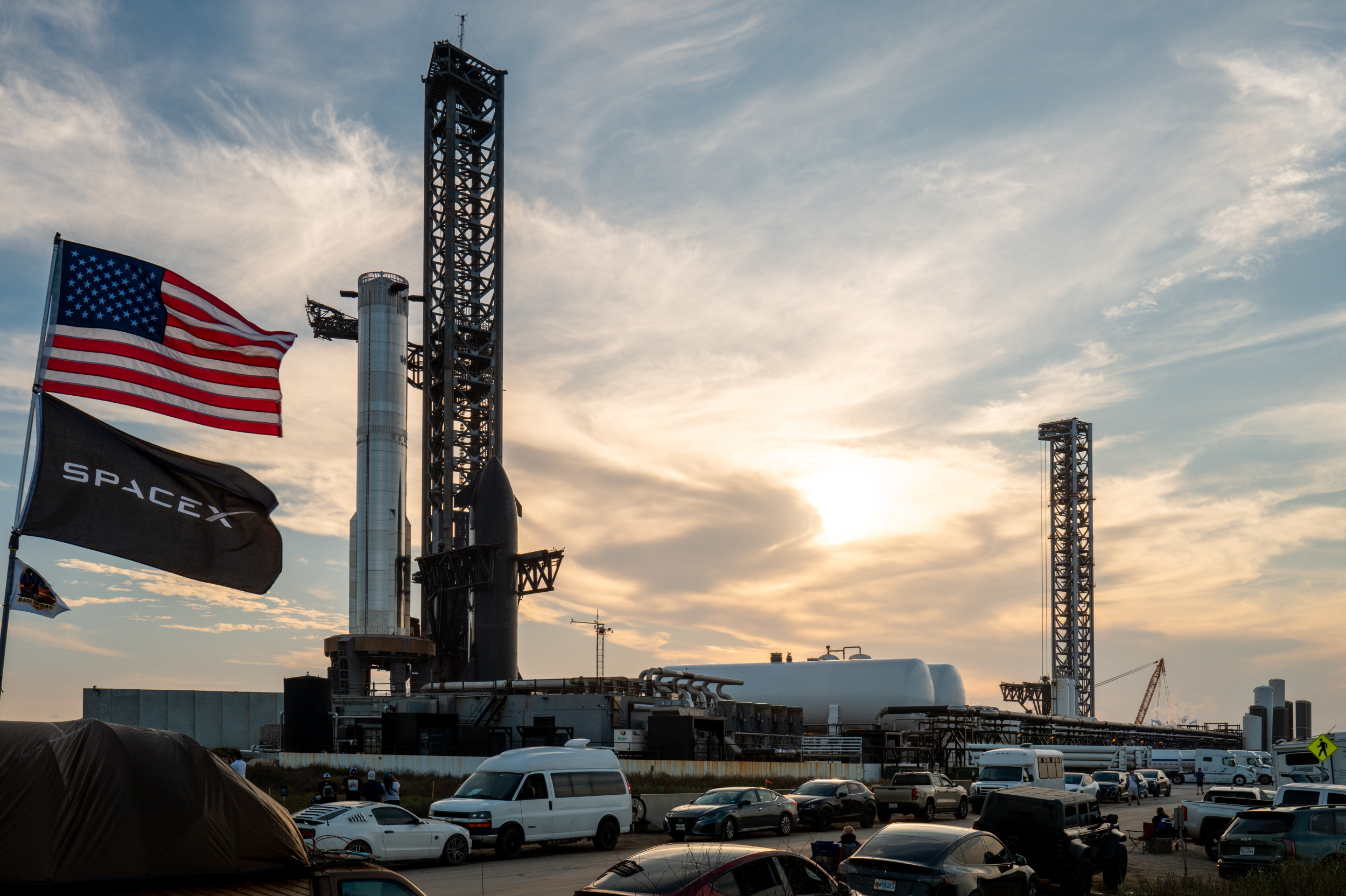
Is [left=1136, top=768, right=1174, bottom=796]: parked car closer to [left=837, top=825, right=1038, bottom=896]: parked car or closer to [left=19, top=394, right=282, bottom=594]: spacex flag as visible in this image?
[left=837, top=825, right=1038, bottom=896]: parked car

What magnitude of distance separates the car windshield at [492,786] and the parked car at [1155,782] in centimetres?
4047

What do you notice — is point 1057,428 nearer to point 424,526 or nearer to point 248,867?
point 424,526

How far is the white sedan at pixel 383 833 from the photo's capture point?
827 inches

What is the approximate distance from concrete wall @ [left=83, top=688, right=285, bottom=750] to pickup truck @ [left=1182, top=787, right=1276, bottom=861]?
56.9m

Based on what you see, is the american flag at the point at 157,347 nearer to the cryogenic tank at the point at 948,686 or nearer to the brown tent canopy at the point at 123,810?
the brown tent canopy at the point at 123,810

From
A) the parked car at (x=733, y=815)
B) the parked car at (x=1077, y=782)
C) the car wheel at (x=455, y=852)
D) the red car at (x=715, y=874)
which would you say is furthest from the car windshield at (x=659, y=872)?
the parked car at (x=1077, y=782)

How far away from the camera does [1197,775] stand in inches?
2512

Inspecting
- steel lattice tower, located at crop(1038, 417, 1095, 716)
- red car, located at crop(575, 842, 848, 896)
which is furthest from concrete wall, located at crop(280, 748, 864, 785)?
steel lattice tower, located at crop(1038, 417, 1095, 716)

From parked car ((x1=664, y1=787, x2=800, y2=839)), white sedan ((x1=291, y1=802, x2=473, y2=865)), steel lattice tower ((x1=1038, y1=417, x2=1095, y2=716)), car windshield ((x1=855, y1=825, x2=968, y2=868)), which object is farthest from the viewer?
steel lattice tower ((x1=1038, y1=417, x2=1095, y2=716))

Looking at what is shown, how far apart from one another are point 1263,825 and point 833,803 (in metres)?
13.5

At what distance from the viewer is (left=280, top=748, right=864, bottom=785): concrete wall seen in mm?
43188

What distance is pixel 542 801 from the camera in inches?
1019

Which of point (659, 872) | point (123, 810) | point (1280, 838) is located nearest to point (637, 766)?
point (1280, 838)

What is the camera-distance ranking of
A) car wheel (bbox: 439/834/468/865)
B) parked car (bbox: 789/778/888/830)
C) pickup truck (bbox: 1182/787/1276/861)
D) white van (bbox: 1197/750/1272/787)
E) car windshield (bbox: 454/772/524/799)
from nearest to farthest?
car wheel (bbox: 439/834/468/865) < car windshield (bbox: 454/772/524/799) < pickup truck (bbox: 1182/787/1276/861) < parked car (bbox: 789/778/888/830) < white van (bbox: 1197/750/1272/787)
